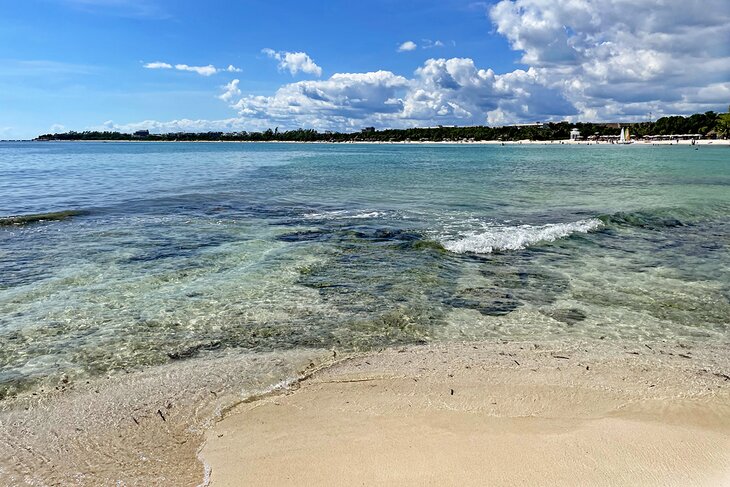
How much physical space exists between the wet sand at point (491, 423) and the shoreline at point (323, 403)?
0.03m

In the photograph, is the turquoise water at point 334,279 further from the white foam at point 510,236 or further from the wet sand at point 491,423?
the wet sand at point 491,423

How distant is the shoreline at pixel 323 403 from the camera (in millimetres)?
5168

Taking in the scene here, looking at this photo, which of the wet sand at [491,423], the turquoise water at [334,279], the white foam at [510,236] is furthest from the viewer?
the white foam at [510,236]

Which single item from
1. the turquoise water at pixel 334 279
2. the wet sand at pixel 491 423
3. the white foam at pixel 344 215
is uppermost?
the white foam at pixel 344 215

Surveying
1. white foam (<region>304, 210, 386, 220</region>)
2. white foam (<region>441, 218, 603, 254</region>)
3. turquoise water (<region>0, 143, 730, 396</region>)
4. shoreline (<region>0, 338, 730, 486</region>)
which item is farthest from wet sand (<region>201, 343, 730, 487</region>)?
white foam (<region>304, 210, 386, 220</region>)

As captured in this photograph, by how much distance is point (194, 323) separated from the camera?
928 cm

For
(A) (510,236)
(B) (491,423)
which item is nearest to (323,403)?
(B) (491,423)

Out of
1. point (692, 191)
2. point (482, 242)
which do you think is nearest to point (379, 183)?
point (692, 191)

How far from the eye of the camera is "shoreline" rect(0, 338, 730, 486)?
5168mm

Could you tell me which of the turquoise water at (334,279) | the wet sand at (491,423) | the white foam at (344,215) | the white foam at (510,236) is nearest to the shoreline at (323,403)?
the wet sand at (491,423)

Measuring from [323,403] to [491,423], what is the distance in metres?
2.08

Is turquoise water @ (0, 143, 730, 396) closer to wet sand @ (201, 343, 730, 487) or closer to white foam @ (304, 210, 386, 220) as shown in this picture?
white foam @ (304, 210, 386, 220)

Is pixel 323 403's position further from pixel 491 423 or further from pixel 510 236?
pixel 510 236

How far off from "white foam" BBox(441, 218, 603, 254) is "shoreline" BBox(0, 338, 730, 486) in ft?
23.8
